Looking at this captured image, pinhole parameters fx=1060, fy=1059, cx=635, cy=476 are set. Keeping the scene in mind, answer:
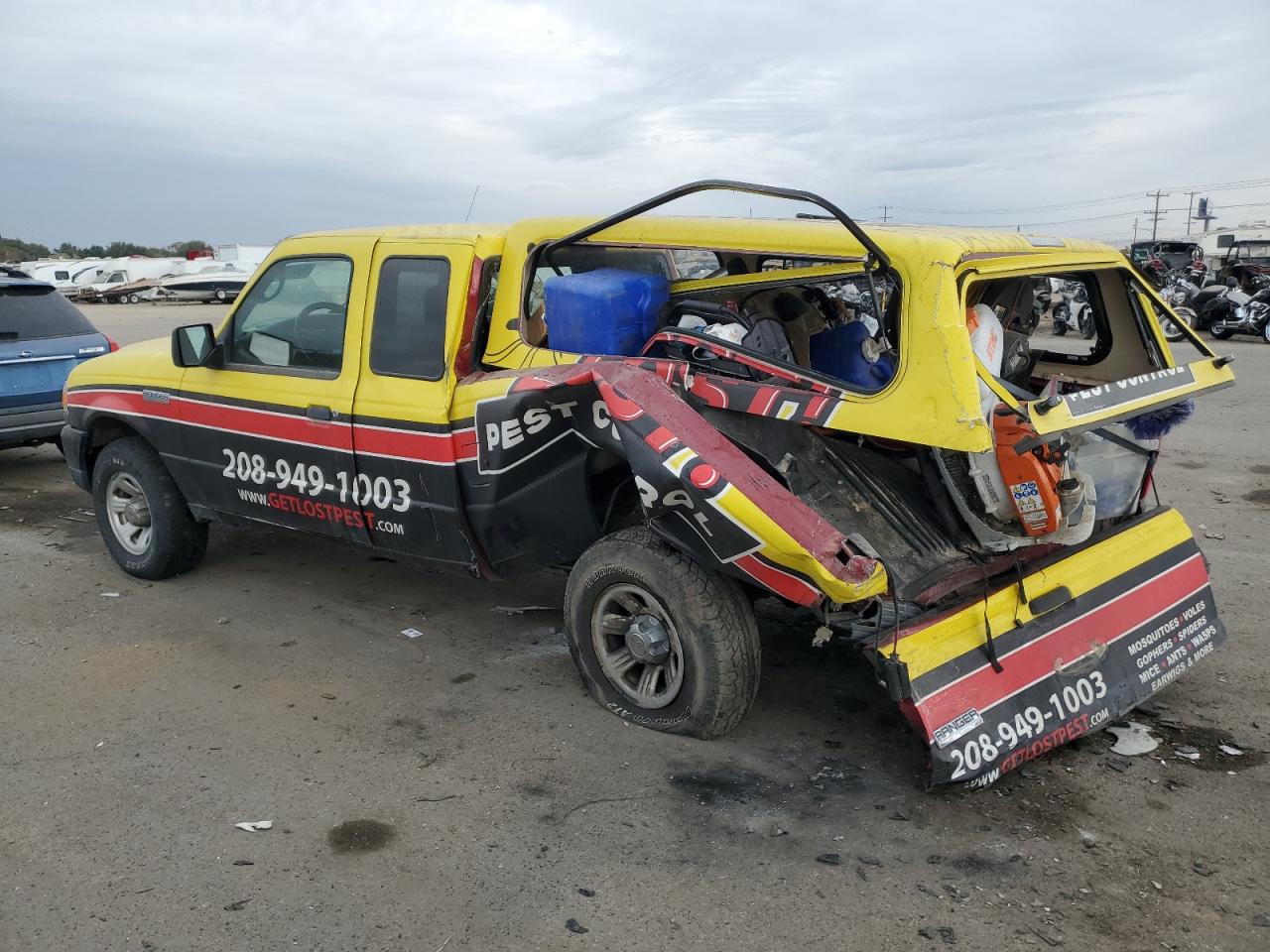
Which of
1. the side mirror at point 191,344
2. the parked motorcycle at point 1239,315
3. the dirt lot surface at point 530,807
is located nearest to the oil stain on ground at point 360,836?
the dirt lot surface at point 530,807

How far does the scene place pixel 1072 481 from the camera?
11.8ft

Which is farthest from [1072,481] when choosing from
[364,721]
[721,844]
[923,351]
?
[364,721]

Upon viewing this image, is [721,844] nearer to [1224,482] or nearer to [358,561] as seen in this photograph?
[358,561]

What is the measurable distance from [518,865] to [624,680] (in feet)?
3.29

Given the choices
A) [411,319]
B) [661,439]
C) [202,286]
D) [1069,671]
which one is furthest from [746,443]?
[202,286]

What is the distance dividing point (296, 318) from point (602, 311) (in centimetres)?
170

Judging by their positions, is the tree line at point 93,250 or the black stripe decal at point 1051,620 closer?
the black stripe decal at point 1051,620

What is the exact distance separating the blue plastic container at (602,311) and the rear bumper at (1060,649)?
1.57 m

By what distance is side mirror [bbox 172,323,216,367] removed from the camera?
516cm

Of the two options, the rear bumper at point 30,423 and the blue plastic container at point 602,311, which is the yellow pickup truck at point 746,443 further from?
the rear bumper at point 30,423

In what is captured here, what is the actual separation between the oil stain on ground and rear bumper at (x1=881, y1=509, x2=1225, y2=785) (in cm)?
173

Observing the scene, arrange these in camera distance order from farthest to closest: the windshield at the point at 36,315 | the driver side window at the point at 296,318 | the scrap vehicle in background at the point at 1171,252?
1. the scrap vehicle in background at the point at 1171,252
2. the windshield at the point at 36,315
3. the driver side window at the point at 296,318

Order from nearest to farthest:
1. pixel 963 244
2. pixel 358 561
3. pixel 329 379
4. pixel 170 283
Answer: pixel 963 244 → pixel 329 379 → pixel 358 561 → pixel 170 283

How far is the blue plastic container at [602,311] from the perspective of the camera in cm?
412
